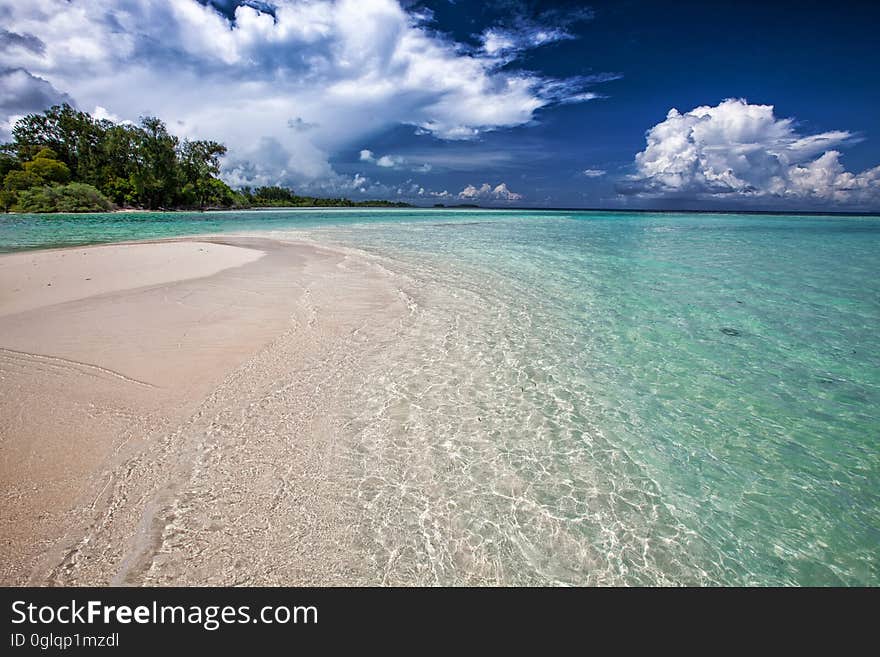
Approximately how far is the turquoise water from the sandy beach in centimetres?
56

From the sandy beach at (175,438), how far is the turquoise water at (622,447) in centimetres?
56

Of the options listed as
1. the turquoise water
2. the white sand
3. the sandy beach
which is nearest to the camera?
the sandy beach

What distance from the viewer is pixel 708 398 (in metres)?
5.30

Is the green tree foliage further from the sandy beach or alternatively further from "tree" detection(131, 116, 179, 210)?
the sandy beach

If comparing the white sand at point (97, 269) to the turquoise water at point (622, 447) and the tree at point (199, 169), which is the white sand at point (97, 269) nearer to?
the turquoise water at point (622, 447)

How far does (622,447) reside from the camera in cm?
424

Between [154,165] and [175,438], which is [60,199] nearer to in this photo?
[154,165]

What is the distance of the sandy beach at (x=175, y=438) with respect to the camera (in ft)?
8.98

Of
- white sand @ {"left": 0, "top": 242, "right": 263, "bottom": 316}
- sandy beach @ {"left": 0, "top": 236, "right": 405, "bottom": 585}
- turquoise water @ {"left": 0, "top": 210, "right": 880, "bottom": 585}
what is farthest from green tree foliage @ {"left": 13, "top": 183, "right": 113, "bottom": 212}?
turquoise water @ {"left": 0, "top": 210, "right": 880, "bottom": 585}

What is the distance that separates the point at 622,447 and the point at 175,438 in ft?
16.7

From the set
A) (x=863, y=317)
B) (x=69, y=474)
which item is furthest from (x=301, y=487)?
(x=863, y=317)

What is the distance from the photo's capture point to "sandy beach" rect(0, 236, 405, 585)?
2.74 meters

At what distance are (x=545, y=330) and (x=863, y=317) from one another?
8.27m

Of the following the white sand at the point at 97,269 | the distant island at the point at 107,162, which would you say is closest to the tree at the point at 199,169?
the distant island at the point at 107,162
